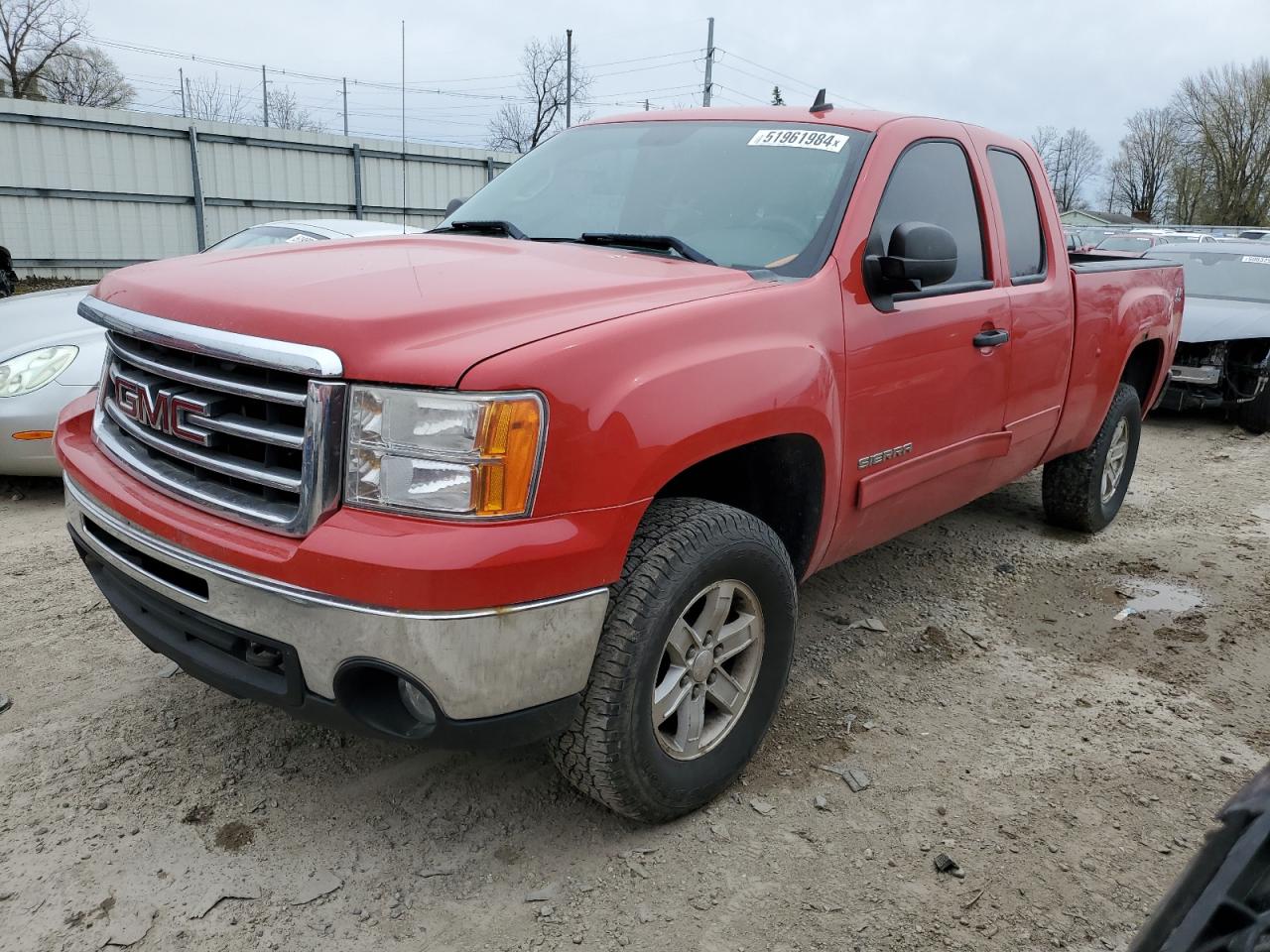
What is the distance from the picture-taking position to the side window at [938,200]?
10.6 feet

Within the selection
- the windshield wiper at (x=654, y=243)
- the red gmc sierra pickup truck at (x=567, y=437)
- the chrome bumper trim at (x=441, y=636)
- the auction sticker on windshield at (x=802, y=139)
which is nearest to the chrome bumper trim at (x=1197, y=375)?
the red gmc sierra pickup truck at (x=567, y=437)

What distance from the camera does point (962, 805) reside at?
2777 millimetres

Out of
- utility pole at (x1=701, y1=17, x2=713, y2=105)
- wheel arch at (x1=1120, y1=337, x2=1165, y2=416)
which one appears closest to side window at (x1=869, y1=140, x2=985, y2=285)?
wheel arch at (x1=1120, y1=337, x2=1165, y2=416)

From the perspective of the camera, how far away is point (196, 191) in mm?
16469

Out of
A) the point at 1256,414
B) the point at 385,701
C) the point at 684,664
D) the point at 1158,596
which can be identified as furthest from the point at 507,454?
the point at 1256,414

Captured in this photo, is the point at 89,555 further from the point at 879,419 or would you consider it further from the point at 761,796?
the point at 879,419

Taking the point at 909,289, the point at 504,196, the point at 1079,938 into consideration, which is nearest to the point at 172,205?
the point at 504,196

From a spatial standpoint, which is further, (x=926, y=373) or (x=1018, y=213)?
(x=1018, y=213)

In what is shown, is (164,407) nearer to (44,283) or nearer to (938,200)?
(938,200)

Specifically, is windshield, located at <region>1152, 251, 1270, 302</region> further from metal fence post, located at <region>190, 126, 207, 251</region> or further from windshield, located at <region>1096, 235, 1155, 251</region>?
metal fence post, located at <region>190, 126, 207, 251</region>

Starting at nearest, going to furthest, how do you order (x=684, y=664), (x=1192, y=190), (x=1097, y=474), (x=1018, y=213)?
1. (x=684, y=664)
2. (x=1018, y=213)
3. (x=1097, y=474)
4. (x=1192, y=190)

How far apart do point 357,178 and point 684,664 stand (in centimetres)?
1742

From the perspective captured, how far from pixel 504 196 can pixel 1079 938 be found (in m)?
2.92

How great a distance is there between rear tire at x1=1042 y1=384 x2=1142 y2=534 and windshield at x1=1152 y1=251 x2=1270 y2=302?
4.92 metres
